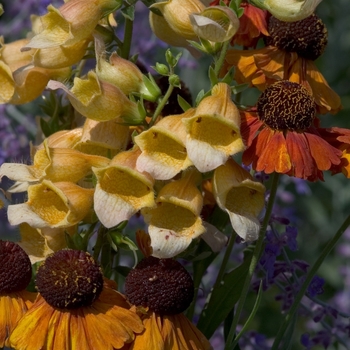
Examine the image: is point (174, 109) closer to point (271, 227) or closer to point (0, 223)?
point (271, 227)

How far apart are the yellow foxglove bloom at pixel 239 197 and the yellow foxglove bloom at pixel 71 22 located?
0.66ft

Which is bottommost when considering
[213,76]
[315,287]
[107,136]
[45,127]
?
[315,287]

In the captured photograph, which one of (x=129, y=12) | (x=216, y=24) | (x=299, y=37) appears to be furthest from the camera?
(x=299, y=37)

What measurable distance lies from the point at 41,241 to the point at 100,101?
0.19m

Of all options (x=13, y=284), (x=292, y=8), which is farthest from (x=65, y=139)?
(x=292, y=8)

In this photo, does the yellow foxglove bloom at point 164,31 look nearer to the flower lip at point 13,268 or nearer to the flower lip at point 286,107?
the flower lip at point 286,107

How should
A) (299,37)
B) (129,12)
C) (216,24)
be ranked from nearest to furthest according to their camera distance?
(216,24) → (129,12) → (299,37)

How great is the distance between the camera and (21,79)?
0.88 m

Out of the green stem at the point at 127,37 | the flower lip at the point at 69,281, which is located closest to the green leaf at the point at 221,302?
the flower lip at the point at 69,281

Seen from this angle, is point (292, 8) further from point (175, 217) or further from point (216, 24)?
point (175, 217)

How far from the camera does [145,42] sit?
5.20 feet

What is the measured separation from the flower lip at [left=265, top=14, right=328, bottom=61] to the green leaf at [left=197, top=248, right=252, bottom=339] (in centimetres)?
27

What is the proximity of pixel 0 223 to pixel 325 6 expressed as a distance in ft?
4.27

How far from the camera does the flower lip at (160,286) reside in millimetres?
794
